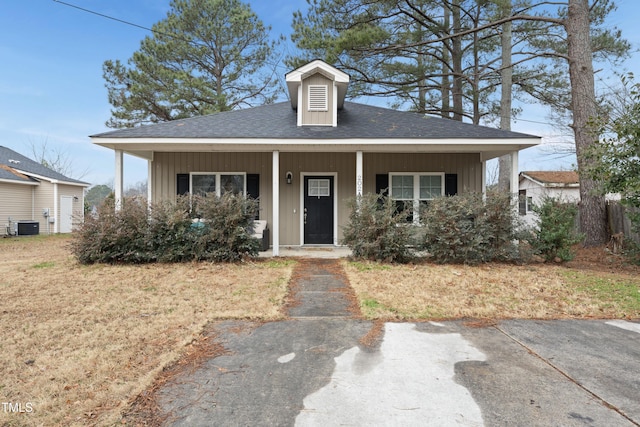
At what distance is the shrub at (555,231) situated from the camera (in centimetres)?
699

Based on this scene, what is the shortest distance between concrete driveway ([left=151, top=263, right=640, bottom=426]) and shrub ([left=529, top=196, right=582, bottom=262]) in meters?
3.49

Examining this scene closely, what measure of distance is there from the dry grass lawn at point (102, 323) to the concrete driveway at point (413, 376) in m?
0.37

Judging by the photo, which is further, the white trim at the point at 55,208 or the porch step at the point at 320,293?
the white trim at the point at 55,208

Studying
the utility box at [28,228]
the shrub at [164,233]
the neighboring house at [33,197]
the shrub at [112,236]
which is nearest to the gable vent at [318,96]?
the shrub at [164,233]

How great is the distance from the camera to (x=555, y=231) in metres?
7.00

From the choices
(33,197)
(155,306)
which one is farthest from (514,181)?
(33,197)

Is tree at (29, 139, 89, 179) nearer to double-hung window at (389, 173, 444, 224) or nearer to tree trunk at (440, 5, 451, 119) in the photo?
tree trunk at (440, 5, 451, 119)

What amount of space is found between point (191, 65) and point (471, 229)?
49.9 feet

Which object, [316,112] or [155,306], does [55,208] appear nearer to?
[316,112]

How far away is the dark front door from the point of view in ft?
31.2

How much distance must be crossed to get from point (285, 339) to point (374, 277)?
9.09 feet

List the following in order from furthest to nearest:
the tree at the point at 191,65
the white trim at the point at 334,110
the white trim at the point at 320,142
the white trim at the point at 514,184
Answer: the tree at the point at 191,65, the white trim at the point at 334,110, the white trim at the point at 320,142, the white trim at the point at 514,184

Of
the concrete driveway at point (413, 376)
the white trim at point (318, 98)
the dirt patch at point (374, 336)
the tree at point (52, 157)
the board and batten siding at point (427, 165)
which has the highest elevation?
the tree at point (52, 157)

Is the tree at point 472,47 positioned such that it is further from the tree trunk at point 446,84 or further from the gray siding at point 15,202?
the gray siding at point 15,202
